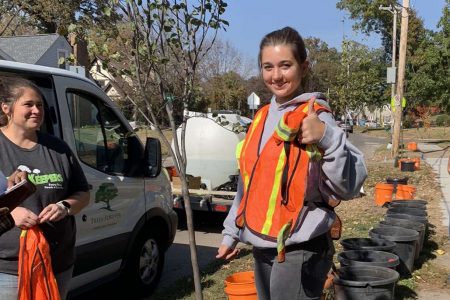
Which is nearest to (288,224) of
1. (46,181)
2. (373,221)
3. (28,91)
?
(46,181)

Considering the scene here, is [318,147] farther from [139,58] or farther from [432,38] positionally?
[432,38]

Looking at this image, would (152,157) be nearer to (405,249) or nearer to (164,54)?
(164,54)

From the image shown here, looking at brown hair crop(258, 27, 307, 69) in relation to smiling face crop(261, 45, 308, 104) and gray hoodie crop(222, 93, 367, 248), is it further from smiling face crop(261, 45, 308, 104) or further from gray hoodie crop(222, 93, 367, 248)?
gray hoodie crop(222, 93, 367, 248)

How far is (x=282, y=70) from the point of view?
7.20ft

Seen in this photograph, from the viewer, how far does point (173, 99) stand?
3.64 m

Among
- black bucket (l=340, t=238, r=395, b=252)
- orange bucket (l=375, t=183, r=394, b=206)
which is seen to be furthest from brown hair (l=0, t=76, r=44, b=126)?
orange bucket (l=375, t=183, r=394, b=206)

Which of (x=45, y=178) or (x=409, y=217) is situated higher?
(x=45, y=178)

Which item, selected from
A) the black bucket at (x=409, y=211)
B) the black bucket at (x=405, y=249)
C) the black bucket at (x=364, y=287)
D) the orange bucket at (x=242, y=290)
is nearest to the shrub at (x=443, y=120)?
the black bucket at (x=409, y=211)

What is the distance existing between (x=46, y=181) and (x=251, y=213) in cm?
114

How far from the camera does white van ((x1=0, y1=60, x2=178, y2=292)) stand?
4250 mm

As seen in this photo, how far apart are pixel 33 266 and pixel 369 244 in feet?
13.3

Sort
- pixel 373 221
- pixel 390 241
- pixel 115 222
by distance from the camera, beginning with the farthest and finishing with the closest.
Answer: pixel 373 221 → pixel 390 241 → pixel 115 222

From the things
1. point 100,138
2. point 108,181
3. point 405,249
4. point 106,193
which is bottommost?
point 405,249

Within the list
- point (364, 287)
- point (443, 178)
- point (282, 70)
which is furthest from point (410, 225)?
point (443, 178)
